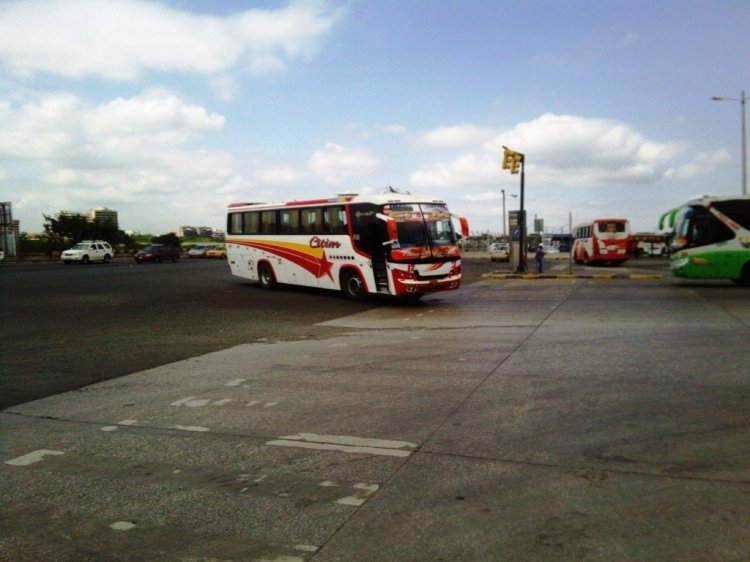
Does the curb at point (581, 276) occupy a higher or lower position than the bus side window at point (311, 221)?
lower

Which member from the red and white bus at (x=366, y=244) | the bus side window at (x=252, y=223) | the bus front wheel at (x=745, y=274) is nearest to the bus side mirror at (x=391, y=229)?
the red and white bus at (x=366, y=244)

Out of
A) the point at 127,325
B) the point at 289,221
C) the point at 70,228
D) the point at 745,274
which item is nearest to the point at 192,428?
the point at 127,325

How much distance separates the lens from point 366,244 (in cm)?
1794

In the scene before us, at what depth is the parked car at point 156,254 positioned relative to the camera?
176ft

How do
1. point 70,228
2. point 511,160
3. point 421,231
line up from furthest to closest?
point 70,228 < point 511,160 < point 421,231

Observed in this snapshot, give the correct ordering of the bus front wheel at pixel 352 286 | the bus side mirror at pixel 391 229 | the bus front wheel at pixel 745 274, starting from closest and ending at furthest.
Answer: the bus side mirror at pixel 391 229, the bus front wheel at pixel 352 286, the bus front wheel at pixel 745 274

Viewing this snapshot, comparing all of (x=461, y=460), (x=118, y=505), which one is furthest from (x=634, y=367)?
(x=118, y=505)

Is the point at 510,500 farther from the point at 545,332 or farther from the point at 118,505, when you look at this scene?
the point at 545,332

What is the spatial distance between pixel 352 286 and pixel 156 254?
130 ft

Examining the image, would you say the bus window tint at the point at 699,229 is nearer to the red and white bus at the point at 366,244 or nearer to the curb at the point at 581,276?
the curb at the point at 581,276

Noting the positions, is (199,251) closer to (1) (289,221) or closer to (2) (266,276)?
(2) (266,276)

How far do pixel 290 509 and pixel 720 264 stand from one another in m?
20.2

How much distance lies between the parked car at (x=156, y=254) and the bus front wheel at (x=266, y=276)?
110 ft

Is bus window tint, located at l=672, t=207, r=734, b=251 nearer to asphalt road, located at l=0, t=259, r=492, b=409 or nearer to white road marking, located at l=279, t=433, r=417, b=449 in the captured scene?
asphalt road, located at l=0, t=259, r=492, b=409
